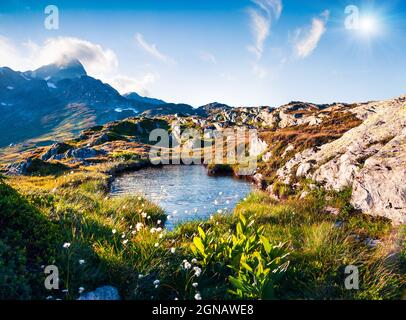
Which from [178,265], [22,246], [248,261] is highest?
[22,246]

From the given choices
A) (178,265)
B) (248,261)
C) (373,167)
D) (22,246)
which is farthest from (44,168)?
(248,261)

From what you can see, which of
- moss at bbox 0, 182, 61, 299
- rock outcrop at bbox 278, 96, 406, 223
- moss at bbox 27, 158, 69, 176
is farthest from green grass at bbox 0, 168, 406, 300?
moss at bbox 27, 158, 69, 176


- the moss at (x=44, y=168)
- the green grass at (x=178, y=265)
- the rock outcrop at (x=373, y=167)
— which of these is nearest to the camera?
the green grass at (x=178, y=265)

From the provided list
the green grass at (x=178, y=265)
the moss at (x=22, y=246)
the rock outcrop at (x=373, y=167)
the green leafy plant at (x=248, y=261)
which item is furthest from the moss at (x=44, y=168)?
the green leafy plant at (x=248, y=261)

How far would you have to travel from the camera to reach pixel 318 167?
22438 mm

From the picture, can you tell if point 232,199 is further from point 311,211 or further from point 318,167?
point 311,211

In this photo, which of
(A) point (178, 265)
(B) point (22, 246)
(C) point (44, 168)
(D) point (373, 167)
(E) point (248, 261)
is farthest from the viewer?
(C) point (44, 168)

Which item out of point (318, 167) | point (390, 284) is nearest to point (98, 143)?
point (318, 167)

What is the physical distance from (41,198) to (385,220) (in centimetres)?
1415

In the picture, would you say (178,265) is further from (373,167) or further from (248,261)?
(373,167)

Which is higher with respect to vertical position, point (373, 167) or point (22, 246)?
point (373, 167)

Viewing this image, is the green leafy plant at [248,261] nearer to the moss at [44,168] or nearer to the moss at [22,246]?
the moss at [22,246]

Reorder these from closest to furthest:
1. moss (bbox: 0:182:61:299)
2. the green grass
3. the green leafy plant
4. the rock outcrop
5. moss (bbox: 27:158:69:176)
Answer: moss (bbox: 0:182:61:299)
the green leafy plant
the green grass
the rock outcrop
moss (bbox: 27:158:69:176)

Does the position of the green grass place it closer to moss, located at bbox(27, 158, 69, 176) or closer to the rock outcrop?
the rock outcrop
